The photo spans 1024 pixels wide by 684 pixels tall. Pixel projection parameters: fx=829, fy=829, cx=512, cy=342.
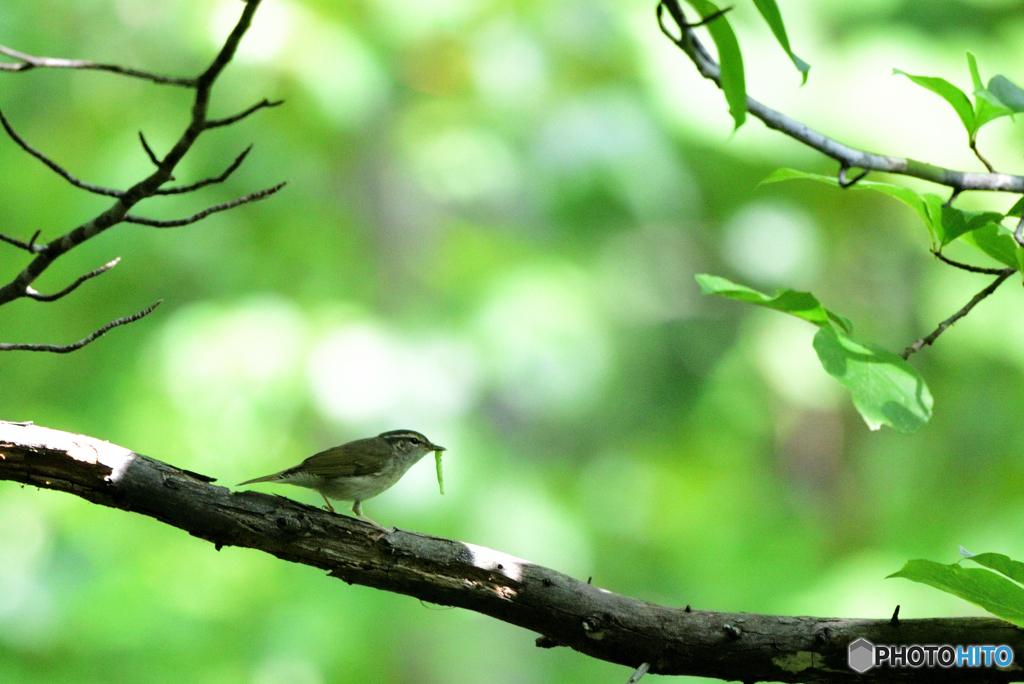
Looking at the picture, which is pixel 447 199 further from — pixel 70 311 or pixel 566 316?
pixel 70 311

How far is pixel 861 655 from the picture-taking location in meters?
2.20

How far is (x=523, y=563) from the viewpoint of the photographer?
2.31 m

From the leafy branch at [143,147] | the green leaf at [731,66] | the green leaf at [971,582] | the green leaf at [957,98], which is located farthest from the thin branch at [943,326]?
the leafy branch at [143,147]

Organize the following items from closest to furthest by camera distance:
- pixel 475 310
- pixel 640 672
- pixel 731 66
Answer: pixel 731 66 < pixel 640 672 < pixel 475 310

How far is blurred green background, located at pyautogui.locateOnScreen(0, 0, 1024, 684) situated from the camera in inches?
247

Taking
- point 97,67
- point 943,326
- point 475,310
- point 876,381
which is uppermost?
point 475,310

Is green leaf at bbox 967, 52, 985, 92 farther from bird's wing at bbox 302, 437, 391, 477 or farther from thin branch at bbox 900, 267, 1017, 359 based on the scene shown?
bird's wing at bbox 302, 437, 391, 477

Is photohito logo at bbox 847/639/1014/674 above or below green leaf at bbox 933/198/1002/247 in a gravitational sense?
below

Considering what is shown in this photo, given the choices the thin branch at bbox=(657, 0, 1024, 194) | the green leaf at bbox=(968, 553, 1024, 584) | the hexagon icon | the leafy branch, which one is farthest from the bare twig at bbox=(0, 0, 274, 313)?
the hexagon icon

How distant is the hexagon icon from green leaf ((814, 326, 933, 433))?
42.4 inches

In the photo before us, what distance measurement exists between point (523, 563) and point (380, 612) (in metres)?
4.82

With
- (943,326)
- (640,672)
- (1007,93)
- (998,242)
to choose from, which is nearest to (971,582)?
(943,326)

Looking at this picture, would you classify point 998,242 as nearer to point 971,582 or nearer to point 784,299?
point 784,299

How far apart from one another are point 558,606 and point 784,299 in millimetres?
1222
